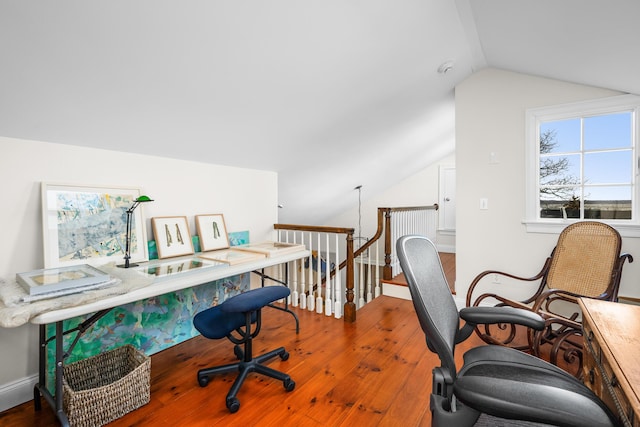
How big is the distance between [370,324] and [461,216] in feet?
4.76

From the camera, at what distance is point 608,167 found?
268 cm

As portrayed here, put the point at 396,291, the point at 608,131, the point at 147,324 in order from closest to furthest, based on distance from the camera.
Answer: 1. the point at 147,324
2. the point at 608,131
3. the point at 396,291

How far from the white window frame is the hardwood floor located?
128cm

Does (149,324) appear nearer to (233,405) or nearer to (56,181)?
(233,405)

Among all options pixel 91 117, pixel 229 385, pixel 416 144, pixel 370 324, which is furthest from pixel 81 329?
pixel 416 144

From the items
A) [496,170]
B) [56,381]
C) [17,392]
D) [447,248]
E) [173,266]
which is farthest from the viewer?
[447,248]

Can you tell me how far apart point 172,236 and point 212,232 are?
36 centimetres

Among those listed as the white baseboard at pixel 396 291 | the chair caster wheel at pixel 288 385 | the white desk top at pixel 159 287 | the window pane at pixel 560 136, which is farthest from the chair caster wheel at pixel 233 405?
the window pane at pixel 560 136

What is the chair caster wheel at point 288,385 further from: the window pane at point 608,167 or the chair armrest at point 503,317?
the window pane at point 608,167

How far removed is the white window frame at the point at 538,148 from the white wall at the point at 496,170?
5 centimetres

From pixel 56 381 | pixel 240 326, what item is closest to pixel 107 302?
pixel 56 381

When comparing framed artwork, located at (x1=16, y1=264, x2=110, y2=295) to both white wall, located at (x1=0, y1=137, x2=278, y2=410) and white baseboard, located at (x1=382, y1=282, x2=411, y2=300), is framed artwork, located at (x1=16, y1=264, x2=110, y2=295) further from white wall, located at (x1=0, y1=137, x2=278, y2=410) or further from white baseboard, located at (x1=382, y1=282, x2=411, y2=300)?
white baseboard, located at (x1=382, y1=282, x2=411, y2=300)

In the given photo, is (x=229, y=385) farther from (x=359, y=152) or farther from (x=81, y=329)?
(x=359, y=152)

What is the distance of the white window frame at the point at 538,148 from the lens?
2.53 meters
